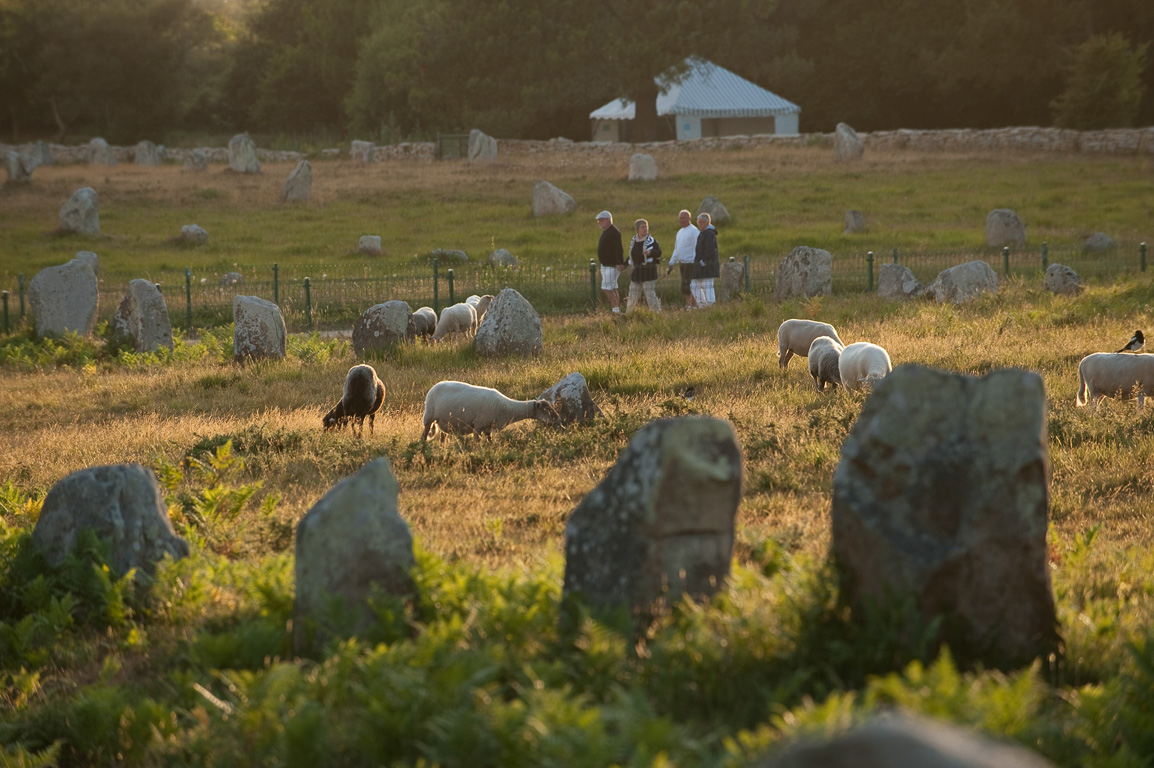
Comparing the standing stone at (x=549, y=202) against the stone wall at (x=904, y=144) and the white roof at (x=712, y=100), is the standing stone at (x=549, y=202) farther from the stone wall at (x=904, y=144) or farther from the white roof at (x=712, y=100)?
the white roof at (x=712, y=100)

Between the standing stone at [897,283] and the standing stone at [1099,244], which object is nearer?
the standing stone at [897,283]

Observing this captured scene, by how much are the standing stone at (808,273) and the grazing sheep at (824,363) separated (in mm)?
8632

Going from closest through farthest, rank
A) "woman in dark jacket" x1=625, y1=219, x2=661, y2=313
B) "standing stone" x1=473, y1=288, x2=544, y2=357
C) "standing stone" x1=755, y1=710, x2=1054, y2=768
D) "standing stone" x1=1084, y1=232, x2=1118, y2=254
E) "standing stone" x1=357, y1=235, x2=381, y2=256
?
"standing stone" x1=755, y1=710, x2=1054, y2=768 → "standing stone" x1=473, y1=288, x2=544, y2=357 → "woman in dark jacket" x1=625, y1=219, x2=661, y2=313 → "standing stone" x1=1084, y1=232, x2=1118, y2=254 → "standing stone" x1=357, y1=235, x2=381, y2=256

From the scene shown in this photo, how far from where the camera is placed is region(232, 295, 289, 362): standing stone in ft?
54.2

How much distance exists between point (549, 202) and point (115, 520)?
2536cm

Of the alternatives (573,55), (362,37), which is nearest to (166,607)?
(573,55)

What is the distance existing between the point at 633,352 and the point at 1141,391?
683 cm

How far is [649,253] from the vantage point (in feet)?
67.3

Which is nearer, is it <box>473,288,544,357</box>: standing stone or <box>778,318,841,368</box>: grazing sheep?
<box>778,318,841,368</box>: grazing sheep

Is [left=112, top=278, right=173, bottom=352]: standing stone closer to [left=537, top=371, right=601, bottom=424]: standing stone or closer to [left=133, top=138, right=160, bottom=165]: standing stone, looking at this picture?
[left=537, top=371, right=601, bottom=424]: standing stone

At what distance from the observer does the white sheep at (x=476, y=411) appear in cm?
1093

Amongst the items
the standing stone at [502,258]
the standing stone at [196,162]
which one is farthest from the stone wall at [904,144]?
the standing stone at [502,258]

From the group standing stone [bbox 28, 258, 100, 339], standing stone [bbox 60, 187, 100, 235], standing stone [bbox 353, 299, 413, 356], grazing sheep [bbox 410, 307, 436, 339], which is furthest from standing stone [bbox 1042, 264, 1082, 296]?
standing stone [bbox 60, 187, 100, 235]

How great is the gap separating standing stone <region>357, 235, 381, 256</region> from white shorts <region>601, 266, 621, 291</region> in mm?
8059
